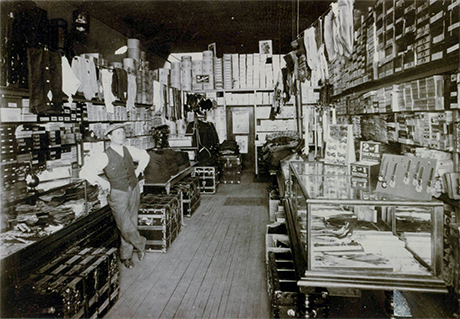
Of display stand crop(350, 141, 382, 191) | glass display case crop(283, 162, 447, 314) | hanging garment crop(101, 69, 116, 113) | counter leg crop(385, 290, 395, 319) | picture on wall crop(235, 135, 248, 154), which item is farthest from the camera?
picture on wall crop(235, 135, 248, 154)

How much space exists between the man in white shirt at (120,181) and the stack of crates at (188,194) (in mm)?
1537

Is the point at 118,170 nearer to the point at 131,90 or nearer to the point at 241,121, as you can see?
the point at 131,90

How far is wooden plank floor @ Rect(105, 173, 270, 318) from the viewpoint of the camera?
2910mm

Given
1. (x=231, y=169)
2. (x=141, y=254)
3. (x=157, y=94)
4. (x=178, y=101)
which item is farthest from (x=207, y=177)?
(x=141, y=254)

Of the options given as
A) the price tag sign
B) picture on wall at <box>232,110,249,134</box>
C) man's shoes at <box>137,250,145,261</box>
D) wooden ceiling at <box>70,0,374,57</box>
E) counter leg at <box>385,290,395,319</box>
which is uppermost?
wooden ceiling at <box>70,0,374,57</box>

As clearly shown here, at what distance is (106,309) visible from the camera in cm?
291

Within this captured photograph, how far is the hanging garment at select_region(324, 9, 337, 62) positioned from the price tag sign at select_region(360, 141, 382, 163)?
31.7 inches

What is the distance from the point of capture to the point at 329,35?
269 cm

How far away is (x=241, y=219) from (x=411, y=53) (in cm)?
363

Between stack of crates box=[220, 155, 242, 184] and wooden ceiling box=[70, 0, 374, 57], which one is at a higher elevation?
wooden ceiling box=[70, 0, 374, 57]

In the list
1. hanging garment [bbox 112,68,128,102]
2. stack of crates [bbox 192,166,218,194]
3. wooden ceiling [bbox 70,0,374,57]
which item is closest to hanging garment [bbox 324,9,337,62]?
wooden ceiling [bbox 70,0,374,57]

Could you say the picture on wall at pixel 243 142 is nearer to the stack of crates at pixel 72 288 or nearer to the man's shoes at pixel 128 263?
the man's shoes at pixel 128 263

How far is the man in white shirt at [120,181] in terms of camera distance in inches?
148

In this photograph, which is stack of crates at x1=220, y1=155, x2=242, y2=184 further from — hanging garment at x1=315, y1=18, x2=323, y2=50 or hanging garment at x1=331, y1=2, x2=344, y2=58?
hanging garment at x1=331, y1=2, x2=344, y2=58
